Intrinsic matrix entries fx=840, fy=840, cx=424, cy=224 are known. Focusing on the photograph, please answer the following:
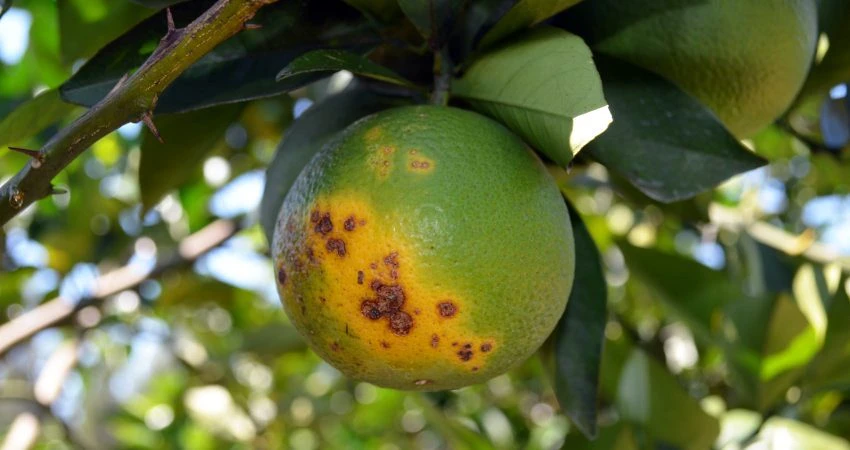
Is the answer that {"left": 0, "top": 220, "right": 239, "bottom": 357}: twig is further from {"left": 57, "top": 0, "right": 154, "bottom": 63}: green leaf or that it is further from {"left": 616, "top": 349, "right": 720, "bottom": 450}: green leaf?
{"left": 616, "top": 349, "right": 720, "bottom": 450}: green leaf

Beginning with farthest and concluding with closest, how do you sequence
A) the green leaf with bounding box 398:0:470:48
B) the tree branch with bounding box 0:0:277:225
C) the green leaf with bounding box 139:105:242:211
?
the green leaf with bounding box 139:105:242:211 < the green leaf with bounding box 398:0:470:48 < the tree branch with bounding box 0:0:277:225

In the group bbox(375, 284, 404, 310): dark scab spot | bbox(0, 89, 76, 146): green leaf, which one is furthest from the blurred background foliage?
bbox(375, 284, 404, 310): dark scab spot

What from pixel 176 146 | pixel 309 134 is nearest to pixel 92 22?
pixel 176 146

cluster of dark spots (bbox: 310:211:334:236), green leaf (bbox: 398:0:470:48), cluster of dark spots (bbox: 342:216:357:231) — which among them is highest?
green leaf (bbox: 398:0:470:48)

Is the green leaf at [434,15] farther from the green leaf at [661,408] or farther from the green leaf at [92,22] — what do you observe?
the green leaf at [661,408]

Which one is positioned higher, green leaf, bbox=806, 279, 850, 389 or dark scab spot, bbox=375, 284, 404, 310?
dark scab spot, bbox=375, 284, 404, 310

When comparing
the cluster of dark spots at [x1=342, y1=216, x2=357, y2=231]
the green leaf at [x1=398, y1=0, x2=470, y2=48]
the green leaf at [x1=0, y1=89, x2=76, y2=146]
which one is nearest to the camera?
the cluster of dark spots at [x1=342, y1=216, x2=357, y2=231]

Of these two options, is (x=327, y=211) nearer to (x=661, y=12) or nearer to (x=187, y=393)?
(x=661, y=12)
